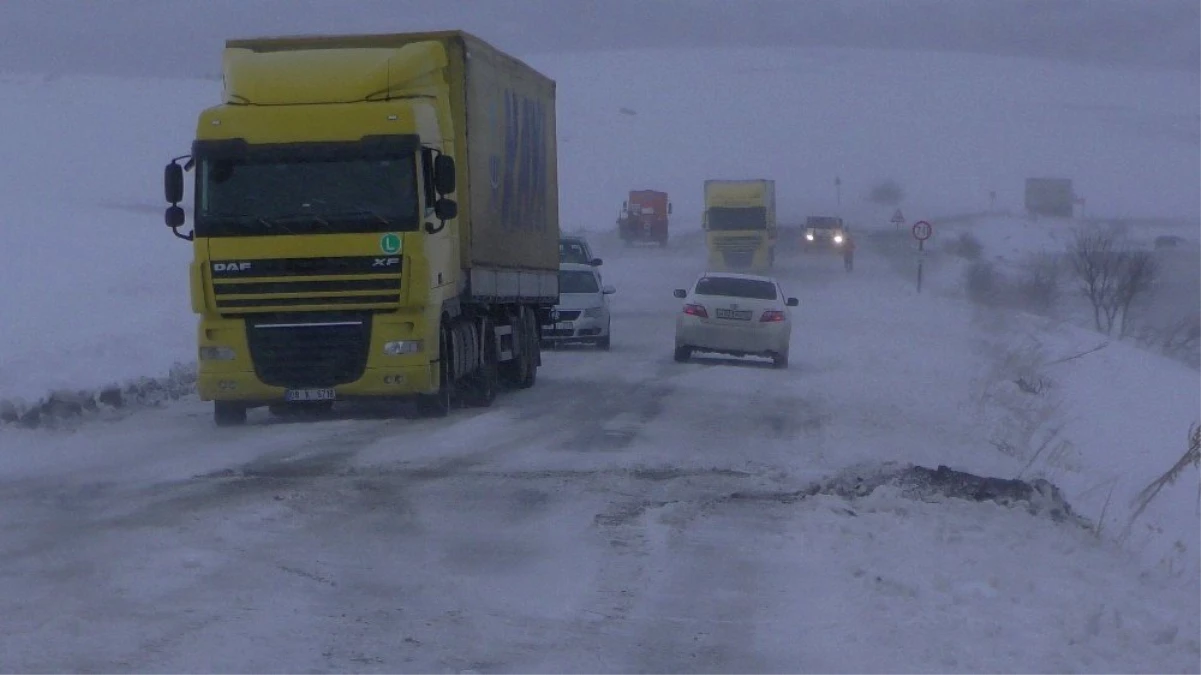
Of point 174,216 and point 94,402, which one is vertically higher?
point 174,216

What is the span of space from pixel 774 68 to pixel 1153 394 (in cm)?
16352

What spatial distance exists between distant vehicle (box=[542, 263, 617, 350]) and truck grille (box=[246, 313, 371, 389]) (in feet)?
44.5

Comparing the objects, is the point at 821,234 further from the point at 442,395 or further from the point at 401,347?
the point at 401,347

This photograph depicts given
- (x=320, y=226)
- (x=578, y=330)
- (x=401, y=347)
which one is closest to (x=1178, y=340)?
(x=578, y=330)

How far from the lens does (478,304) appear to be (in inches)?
688

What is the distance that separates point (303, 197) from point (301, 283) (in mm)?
816

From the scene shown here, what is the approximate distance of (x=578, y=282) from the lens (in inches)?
1132

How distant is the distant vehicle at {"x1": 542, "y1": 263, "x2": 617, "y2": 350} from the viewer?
1127 inches

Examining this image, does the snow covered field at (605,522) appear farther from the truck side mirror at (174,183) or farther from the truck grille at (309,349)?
the truck side mirror at (174,183)

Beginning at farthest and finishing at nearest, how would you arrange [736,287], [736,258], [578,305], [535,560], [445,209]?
[736,258] → [578,305] → [736,287] → [445,209] → [535,560]

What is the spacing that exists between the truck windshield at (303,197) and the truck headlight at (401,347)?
110cm

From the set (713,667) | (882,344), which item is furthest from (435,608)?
(882,344)

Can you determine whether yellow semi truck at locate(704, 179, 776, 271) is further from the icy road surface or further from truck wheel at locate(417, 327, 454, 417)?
the icy road surface

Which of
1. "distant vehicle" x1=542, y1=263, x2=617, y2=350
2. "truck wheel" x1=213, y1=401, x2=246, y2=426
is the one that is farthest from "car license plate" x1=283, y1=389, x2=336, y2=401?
"distant vehicle" x1=542, y1=263, x2=617, y2=350
